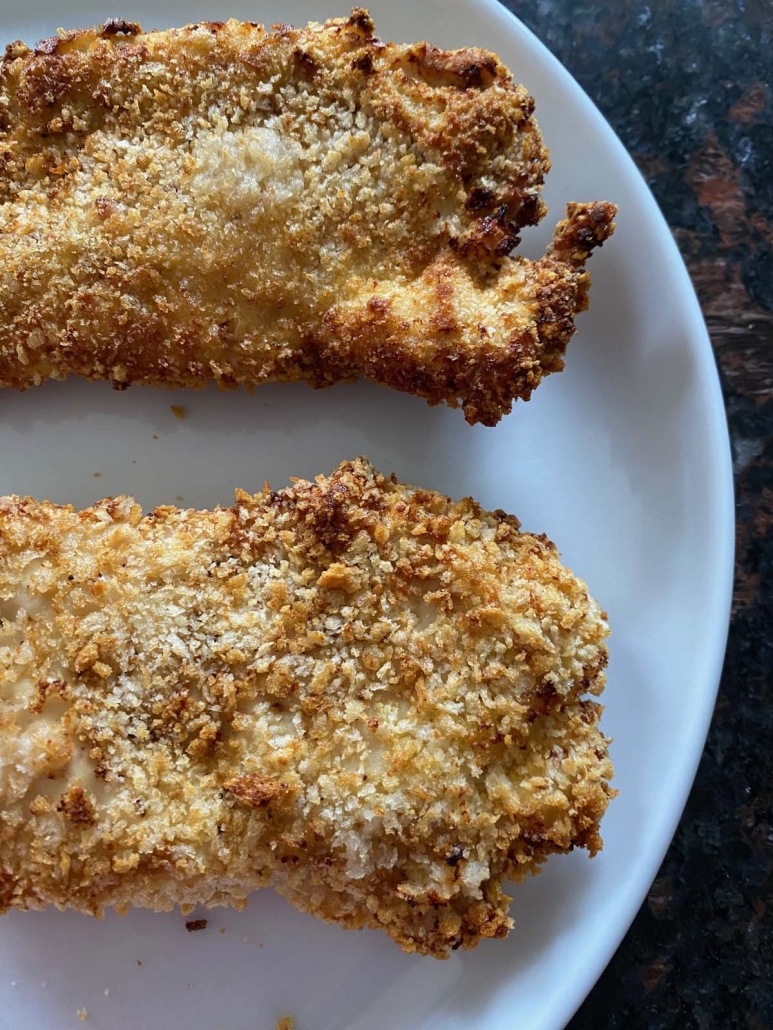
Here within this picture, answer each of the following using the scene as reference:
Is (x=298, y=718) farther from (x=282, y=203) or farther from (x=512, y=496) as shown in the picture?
(x=282, y=203)

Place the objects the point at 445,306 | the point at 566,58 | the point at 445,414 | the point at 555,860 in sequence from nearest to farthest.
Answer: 1. the point at 445,306
2. the point at 555,860
3. the point at 445,414
4. the point at 566,58

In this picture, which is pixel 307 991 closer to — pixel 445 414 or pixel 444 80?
pixel 445 414

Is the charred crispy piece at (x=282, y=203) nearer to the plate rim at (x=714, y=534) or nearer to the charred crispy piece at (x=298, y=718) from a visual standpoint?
the plate rim at (x=714, y=534)

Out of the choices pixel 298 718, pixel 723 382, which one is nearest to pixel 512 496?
pixel 723 382

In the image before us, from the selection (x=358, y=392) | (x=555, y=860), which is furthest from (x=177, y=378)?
(x=555, y=860)

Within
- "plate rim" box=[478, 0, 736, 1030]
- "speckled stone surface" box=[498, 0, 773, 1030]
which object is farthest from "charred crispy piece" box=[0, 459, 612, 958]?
"speckled stone surface" box=[498, 0, 773, 1030]

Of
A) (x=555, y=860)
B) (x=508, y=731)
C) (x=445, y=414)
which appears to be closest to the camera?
(x=508, y=731)

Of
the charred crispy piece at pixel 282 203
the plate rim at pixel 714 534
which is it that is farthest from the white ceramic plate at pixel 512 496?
the charred crispy piece at pixel 282 203
